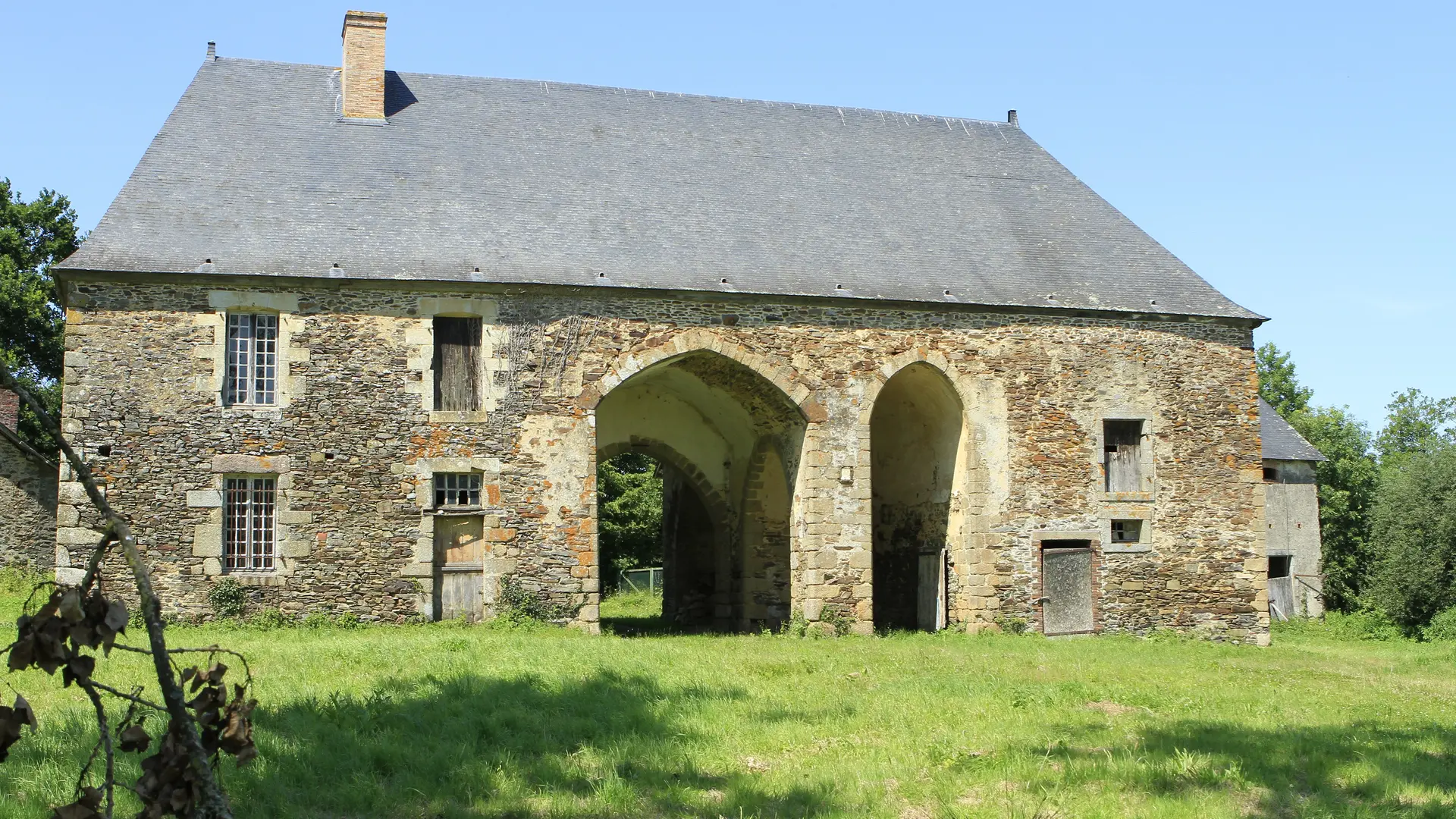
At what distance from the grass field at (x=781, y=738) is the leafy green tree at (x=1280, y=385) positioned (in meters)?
34.3

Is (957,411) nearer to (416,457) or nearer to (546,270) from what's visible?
(546,270)

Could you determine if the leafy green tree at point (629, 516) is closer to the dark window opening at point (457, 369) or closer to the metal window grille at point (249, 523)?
the dark window opening at point (457, 369)

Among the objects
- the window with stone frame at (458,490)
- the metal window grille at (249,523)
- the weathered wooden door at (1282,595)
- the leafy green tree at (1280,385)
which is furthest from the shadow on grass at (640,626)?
the leafy green tree at (1280,385)

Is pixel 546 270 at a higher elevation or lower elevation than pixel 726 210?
lower

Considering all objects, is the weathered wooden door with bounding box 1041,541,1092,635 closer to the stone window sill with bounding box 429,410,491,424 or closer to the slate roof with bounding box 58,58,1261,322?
the slate roof with bounding box 58,58,1261,322

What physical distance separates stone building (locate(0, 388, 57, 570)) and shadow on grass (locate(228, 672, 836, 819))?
52.4 feet

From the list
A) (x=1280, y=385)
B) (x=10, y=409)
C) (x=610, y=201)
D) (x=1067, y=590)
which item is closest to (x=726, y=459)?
(x=610, y=201)

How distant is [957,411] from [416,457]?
280 inches

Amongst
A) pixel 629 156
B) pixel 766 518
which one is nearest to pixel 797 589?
pixel 766 518

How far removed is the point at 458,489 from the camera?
15.9 metres

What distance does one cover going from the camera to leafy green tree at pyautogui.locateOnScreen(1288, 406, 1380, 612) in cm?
2940

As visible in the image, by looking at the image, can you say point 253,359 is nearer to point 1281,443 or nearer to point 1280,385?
point 1281,443

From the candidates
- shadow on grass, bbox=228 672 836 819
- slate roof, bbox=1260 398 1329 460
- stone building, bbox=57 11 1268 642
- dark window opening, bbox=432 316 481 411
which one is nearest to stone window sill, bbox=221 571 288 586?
stone building, bbox=57 11 1268 642

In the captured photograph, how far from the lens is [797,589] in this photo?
55.7ft
